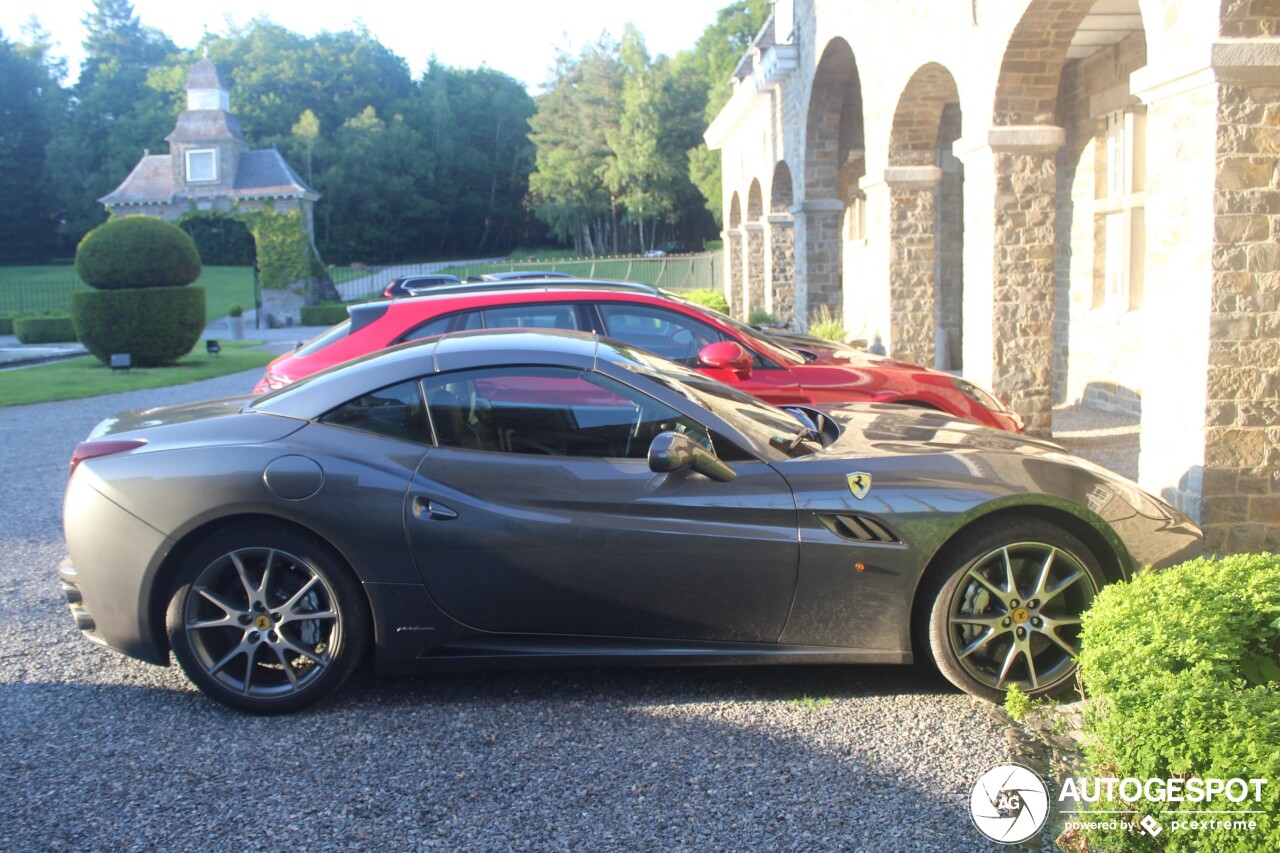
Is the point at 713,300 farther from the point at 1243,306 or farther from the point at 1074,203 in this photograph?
the point at 1243,306

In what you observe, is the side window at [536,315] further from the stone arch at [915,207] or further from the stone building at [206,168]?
the stone building at [206,168]

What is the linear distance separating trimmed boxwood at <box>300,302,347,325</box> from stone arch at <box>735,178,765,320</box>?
2039cm

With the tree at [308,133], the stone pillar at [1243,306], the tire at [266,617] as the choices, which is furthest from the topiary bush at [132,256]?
the tree at [308,133]

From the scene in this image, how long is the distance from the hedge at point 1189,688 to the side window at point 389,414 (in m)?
2.50

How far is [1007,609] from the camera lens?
13.2ft

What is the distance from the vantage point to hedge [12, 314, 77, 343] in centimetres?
3188

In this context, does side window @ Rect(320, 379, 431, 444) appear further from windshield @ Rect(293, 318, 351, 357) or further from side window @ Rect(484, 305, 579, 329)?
windshield @ Rect(293, 318, 351, 357)

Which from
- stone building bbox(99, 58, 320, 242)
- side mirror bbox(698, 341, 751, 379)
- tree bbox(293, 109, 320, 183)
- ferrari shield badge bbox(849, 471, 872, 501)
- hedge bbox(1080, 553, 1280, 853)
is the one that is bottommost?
hedge bbox(1080, 553, 1280, 853)

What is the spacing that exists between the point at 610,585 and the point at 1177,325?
154 inches

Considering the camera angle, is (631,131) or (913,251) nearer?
(913,251)

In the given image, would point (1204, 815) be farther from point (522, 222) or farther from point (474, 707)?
point (522, 222)

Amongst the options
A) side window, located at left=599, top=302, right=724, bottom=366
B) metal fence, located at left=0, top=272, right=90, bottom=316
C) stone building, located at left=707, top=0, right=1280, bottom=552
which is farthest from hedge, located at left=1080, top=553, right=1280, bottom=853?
metal fence, located at left=0, top=272, right=90, bottom=316

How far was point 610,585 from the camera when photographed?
13.2 feet

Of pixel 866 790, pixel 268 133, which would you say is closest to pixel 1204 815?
pixel 866 790
